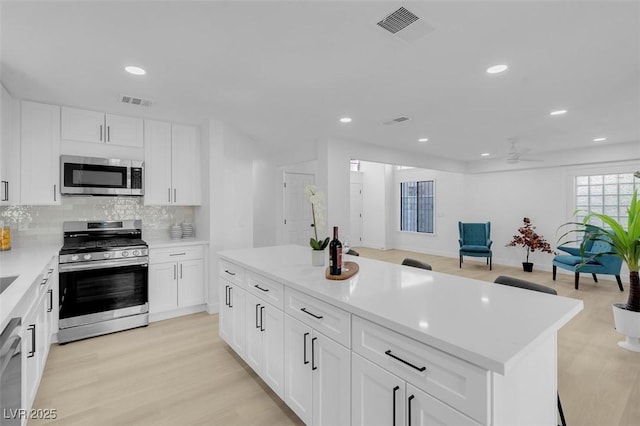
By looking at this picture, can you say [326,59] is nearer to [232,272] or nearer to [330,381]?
[232,272]

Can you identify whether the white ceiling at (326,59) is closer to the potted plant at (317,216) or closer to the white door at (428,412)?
the potted plant at (317,216)

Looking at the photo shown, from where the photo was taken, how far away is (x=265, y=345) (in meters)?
2.16

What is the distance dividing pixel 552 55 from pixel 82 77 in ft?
12.3

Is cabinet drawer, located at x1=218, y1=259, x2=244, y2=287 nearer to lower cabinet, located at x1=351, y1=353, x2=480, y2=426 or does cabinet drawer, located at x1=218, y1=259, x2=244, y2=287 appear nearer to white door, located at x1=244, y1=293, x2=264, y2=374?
white door, located at x1=244, y1=293, x2=264, y2=374

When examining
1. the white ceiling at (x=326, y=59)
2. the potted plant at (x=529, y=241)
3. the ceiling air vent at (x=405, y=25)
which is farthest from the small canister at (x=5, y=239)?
the potted plant at (x=529, y=241)

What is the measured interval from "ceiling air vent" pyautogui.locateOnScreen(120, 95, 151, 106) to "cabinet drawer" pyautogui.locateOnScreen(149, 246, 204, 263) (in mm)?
1600

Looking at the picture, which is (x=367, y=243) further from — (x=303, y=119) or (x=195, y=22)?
(x=195, y=22)

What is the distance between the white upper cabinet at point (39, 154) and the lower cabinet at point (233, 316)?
7.14 ft

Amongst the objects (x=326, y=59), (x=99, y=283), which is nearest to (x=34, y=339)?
(x=99, y=283)

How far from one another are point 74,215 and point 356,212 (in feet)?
24.6

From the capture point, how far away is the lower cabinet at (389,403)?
1084 millimetres

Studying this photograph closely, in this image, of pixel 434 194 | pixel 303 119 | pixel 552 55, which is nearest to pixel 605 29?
pixel 552 55

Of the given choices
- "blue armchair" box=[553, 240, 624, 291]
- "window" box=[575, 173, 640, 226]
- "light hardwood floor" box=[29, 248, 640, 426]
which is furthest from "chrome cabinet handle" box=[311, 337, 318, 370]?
"window" box=[575, 173, 640, 226]

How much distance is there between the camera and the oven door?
3.05 meters
